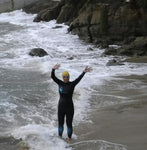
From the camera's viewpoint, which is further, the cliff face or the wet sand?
the cliff face

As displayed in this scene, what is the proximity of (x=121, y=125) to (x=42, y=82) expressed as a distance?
6.04 metres

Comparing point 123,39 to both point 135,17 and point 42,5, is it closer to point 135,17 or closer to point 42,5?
point 135,17

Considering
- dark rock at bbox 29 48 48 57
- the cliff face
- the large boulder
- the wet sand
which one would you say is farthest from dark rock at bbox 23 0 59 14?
the wet sand

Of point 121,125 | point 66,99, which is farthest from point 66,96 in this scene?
point 121,125

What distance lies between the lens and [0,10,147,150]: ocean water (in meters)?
8.34

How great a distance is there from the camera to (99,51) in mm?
21062

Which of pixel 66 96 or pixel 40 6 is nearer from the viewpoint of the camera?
pixel 66 96

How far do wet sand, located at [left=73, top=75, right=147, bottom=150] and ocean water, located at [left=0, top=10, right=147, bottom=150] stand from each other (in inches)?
12.3

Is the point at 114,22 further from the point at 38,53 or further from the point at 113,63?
the point at 113,63

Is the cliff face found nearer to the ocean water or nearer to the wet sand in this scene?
the ocean water

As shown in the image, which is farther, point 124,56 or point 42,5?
point 42,5

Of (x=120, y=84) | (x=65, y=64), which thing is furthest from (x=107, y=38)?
(x=120, y=84)

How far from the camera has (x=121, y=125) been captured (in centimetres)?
839

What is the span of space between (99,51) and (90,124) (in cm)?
1277
